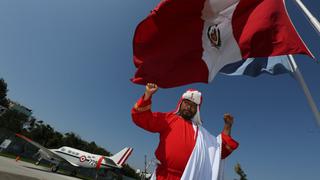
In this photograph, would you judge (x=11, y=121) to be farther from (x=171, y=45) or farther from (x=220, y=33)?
(x=220, y=33)

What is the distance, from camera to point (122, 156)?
128 ft

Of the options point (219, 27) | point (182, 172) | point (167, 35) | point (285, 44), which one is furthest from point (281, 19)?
point (182, 172)

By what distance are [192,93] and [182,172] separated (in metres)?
1.20

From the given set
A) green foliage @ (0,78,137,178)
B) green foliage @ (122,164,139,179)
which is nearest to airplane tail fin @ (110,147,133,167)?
green foliage @ (0,78,137,178)

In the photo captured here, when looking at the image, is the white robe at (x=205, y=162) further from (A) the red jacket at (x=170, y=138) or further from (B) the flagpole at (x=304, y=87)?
(B) the flagpole at (x=304, y=87)

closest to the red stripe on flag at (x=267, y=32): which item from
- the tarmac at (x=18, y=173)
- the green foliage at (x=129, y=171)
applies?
the tarmac at (x=18, y=173)

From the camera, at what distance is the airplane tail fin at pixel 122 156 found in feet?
126

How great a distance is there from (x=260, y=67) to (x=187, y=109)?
5.53ft

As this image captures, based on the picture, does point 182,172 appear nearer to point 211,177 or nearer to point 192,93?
point 211,177

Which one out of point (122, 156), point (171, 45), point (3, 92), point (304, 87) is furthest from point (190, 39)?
point (3, 92)

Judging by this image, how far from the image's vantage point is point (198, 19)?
13.6ft

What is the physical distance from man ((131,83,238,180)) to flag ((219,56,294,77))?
51.3 inches

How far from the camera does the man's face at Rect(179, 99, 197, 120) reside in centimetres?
350

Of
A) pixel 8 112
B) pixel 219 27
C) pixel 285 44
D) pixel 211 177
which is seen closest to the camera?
pixel 211 177
